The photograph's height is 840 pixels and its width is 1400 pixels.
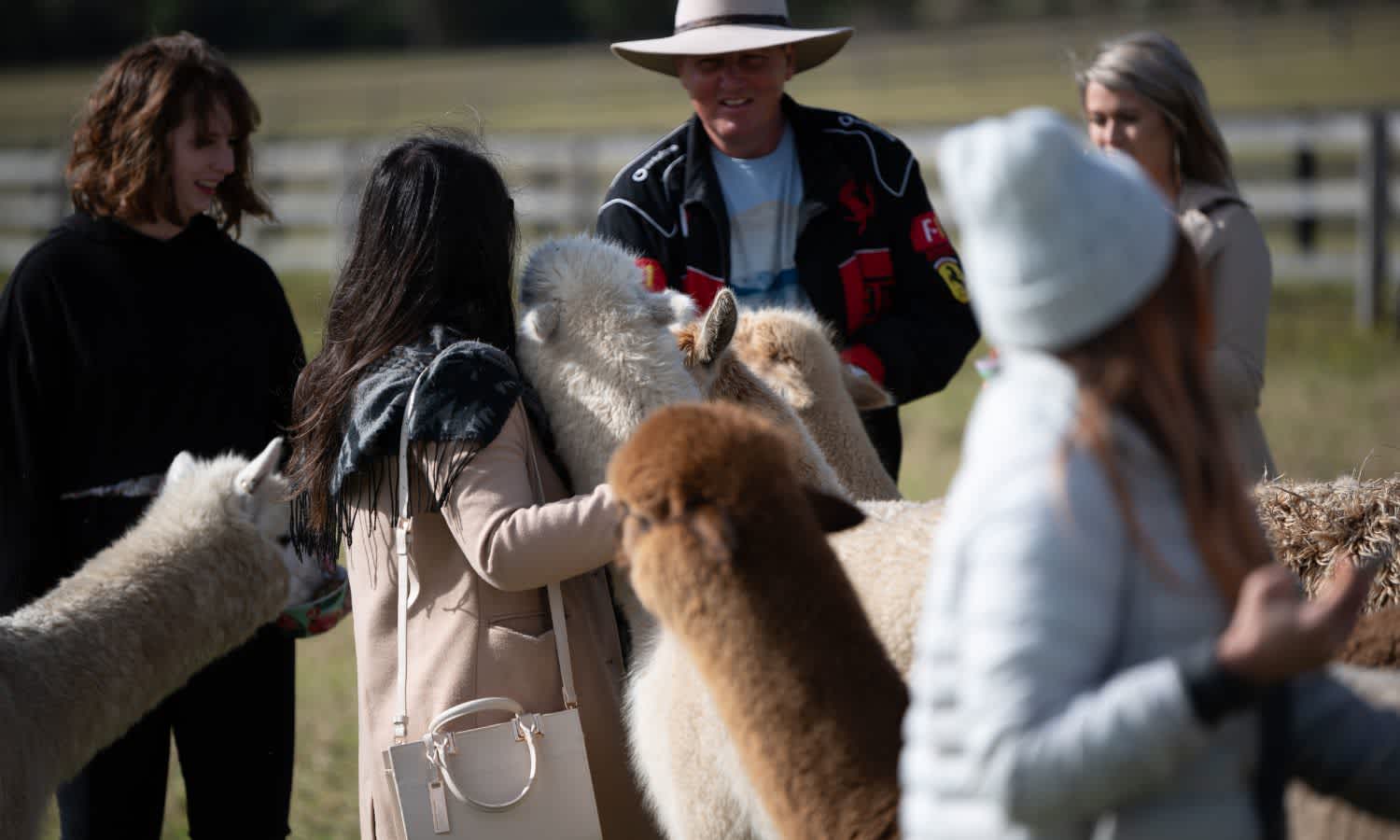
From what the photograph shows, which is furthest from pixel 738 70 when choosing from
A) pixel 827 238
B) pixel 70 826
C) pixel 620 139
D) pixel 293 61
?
pixel 293 61

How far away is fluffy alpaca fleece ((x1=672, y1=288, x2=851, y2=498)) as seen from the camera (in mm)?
2777

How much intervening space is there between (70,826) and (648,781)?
69.4 inches

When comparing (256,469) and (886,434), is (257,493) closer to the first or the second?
(256,469)

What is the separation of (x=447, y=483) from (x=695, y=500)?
2.48 ft

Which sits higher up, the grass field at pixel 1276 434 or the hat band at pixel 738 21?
the hat band at pixel 738 21

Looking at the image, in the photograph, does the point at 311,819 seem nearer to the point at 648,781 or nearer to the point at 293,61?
the point at 648,781

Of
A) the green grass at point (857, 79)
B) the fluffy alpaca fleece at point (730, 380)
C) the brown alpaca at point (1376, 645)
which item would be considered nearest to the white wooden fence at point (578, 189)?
the green grass at point (857, 79)

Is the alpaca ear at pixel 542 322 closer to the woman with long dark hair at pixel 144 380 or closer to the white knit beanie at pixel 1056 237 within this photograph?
the woman with long dark hair at pixel 144 380

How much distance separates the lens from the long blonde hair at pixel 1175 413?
1371 millimetres

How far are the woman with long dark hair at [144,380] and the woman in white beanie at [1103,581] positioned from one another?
2.49 m

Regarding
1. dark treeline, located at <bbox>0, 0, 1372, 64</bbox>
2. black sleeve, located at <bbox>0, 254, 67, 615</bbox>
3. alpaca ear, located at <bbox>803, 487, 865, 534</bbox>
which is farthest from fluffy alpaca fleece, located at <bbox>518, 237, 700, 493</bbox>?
dark treeline, located at <bbox>0, 0, 1372, 64</bbox>

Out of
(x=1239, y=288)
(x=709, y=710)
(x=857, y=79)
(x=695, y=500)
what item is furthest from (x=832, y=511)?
(x=857, y=79)

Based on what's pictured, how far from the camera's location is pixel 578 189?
16.5m

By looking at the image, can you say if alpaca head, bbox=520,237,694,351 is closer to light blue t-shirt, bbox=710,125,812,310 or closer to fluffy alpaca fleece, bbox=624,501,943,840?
fluffy alpaca fleece, bbox=624,501,943,840
